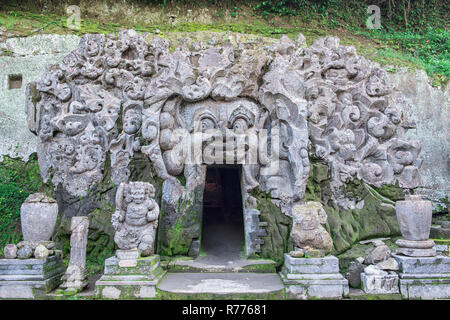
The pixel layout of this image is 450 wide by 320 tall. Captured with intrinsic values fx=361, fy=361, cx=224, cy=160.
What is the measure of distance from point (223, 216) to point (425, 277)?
6209mm

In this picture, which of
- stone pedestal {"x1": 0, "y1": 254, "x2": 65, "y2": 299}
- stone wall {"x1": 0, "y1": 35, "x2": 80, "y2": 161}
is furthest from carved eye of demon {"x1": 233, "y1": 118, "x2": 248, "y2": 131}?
stone wall {"x1": 0, "y1": 35, "x2": 80, "y2": 161}

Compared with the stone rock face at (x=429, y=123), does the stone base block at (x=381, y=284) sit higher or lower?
lower

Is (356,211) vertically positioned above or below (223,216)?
above

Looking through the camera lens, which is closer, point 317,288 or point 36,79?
point 317,288

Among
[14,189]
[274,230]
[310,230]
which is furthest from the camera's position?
[14,189]

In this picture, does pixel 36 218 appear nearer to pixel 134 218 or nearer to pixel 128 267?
pixel 134 218

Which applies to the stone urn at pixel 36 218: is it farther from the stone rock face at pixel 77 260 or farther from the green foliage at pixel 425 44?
the green foliage at pixel 425 44

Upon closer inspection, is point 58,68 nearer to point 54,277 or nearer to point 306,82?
point 54,277

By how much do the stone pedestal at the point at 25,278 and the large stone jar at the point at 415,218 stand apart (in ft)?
20.1

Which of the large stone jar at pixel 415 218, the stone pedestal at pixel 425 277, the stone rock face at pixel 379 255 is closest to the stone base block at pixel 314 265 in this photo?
the stone rock face at pixel 379 255

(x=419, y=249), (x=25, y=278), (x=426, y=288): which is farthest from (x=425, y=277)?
(x=25, y=278)

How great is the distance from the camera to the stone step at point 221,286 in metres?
5.72

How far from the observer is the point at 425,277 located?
5883 millimetres
